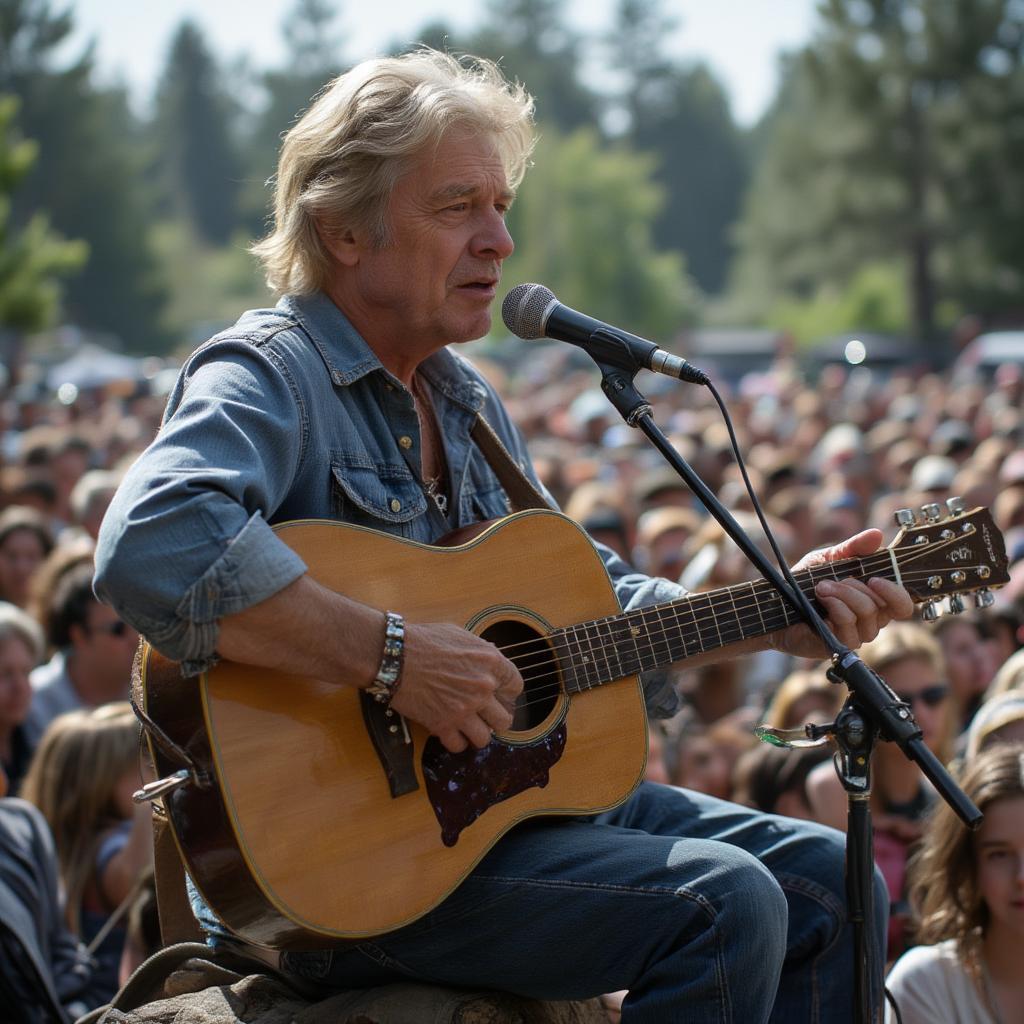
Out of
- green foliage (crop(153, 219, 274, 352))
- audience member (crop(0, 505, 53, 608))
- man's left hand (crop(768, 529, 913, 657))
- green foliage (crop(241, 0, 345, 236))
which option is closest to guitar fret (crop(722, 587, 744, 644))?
man's left hand (crop(768, 529, 913, 657))

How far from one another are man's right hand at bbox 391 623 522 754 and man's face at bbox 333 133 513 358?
757 mm

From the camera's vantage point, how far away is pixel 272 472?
2750mm

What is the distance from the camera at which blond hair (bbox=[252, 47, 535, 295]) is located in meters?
3.06

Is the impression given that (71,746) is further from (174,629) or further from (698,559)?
(698,559)

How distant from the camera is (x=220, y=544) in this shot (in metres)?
2.47

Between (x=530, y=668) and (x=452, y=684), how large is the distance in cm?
32

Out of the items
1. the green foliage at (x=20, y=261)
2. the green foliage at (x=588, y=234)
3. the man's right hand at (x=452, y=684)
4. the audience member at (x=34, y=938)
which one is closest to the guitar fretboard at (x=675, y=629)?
the man's right hand at (x=452, y=684)

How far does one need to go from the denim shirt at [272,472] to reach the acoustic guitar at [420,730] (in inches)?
6.1

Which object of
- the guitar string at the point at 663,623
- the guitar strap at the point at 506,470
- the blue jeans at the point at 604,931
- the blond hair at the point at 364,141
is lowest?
the blue jeans at the point at 604,931

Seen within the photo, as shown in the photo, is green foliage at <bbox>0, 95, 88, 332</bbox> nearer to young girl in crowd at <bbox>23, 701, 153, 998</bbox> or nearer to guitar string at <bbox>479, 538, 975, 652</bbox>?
young girl in crowd at <bbox>23, 701, 153, 998</bbox>

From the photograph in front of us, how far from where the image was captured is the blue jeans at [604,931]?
103 inches

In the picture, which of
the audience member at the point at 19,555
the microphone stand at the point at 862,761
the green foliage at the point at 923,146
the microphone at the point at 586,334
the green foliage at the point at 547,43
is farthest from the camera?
the green foliage at the point at 547,43

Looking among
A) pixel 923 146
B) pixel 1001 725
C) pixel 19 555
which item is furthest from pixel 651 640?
pixel 923 146

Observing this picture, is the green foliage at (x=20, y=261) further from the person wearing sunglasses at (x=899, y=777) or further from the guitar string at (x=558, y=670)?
the guitar string at (x=558, y=670)
